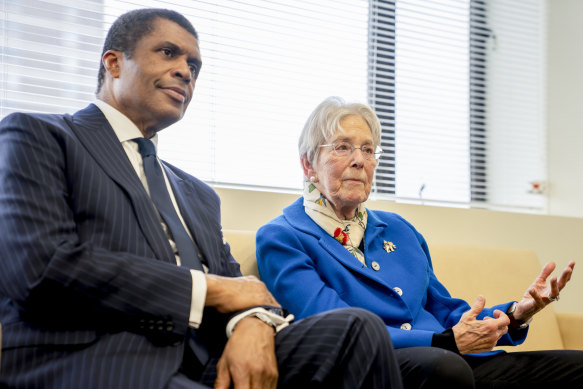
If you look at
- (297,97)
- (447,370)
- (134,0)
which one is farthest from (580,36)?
(447,370)

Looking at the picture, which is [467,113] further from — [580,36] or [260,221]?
[260,221]

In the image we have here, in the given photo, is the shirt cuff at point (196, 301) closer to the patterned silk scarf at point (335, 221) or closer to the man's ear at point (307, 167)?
the patterned silk scarf at point (335, 221)

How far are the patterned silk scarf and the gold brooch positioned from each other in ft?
0.27

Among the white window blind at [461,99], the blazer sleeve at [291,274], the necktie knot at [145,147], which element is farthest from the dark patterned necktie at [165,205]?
the white window blind at [461,99]

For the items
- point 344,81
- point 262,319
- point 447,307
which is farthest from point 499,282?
point 262,319

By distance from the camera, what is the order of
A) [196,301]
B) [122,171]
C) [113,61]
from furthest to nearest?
[113,61]
[122,171]
[196,301]

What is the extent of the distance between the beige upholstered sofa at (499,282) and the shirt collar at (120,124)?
4.50 feet

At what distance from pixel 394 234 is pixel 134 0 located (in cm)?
144

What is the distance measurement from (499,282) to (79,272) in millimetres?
1874

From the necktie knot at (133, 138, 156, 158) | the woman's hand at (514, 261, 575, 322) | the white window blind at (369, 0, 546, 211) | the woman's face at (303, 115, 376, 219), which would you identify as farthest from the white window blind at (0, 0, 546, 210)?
the woman's hand at (514, 261, 575, 322)

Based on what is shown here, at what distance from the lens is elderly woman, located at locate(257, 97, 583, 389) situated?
1767 mm

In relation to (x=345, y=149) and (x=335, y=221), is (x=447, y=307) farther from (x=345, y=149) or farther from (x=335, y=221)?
(x=345, y=149)

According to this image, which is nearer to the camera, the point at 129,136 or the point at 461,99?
the point at 129,136

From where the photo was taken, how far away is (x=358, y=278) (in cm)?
198
